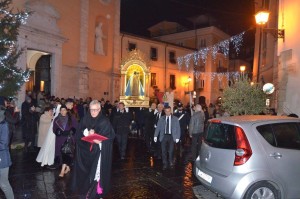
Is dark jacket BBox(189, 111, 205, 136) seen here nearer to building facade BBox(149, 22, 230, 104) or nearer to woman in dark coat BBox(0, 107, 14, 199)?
woman in dark coat BBox(0, 107, 14, 199)

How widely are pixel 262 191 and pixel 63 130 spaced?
493cm

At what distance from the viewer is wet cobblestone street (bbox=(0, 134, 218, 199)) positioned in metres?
6.95

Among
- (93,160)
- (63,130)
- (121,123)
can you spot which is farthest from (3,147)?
(121,123)

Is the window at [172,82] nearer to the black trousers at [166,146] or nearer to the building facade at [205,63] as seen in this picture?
the building facade at [205,63]

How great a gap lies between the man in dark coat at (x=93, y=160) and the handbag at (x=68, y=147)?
252 centimetres

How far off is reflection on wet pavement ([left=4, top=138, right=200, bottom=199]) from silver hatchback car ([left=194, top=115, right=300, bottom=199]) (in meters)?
1.46

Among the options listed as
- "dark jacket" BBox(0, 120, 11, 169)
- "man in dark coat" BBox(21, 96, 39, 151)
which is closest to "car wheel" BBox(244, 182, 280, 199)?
"dark jacket" BBox(0, 120, 11, 169)

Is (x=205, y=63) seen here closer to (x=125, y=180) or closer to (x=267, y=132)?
(x=125, y=180)

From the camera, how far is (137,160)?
1074 centimetres

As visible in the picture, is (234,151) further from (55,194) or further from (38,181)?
(38,181)

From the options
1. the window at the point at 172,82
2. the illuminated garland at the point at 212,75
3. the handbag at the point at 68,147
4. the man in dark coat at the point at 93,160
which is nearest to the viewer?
the man in dark coat at the point at 93,160

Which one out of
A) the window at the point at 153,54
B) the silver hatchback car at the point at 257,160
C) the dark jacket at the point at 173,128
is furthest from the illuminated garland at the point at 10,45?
the window at the point at 153,54

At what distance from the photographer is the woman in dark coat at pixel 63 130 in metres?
8.34

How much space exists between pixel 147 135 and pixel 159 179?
4.48 m
